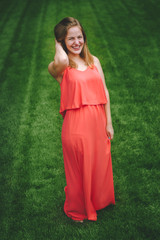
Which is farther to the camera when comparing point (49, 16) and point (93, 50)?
point (49, 16)

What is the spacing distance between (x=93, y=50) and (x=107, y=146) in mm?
5079

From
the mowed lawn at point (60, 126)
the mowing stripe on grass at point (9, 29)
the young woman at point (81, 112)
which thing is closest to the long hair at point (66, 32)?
the young woman at point (81, 112)

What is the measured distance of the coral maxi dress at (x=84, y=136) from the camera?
237 centimetres

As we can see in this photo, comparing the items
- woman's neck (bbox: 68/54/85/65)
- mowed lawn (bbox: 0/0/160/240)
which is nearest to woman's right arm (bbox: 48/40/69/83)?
woman's neck (bbox: 68/54/85/65)

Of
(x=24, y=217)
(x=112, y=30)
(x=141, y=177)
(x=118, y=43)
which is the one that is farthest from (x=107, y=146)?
(x=112, y=30)

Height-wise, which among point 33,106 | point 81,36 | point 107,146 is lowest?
point 33,106

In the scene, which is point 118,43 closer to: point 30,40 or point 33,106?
point 30,40

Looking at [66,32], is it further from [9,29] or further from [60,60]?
[9,29]

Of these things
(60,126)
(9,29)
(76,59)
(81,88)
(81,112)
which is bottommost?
(60,126)

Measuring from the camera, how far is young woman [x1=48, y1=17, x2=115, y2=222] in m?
2.35

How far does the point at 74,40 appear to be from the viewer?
2.36 meters

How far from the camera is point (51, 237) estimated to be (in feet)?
8.82

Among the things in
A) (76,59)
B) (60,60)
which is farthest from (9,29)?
(60,60)

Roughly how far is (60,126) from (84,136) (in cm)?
235
